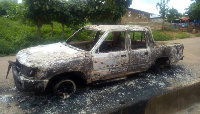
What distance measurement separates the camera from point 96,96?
4.29m

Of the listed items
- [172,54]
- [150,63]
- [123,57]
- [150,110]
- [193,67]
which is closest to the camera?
[150,110]

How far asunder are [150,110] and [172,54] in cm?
250

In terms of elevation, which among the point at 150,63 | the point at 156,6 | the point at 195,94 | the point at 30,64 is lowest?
the point at 195,94

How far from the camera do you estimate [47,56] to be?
3896 millimetres

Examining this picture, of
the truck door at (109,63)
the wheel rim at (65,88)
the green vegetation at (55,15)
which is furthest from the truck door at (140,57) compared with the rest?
the green vegetation at (55,15)

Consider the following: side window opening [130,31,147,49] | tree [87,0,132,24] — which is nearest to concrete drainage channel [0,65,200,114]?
side window opening [130,31,147,49]

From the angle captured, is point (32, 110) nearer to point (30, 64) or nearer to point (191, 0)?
point (30, 64)

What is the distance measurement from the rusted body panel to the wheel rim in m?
0.32

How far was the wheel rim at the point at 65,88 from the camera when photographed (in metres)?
4.01

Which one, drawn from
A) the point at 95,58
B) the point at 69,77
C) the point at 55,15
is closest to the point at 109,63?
the point at 95,58

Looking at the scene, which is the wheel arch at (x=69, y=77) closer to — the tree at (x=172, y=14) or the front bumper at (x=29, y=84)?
the front bumper at (x=29, y=84)

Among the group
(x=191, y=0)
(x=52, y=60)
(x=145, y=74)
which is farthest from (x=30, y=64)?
(x=191, y=0)

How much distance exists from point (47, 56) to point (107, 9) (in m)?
6.93

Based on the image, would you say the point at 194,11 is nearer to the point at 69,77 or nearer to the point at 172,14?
the point at 172,14
